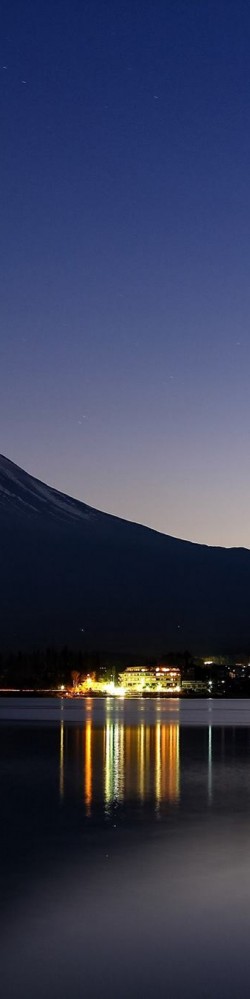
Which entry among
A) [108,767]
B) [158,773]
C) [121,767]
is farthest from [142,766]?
[158,773]

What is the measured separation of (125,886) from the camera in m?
16.0

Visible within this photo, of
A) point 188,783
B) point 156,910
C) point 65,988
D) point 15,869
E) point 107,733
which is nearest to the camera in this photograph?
point 65,988

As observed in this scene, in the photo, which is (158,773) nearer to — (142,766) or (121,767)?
(121,767)

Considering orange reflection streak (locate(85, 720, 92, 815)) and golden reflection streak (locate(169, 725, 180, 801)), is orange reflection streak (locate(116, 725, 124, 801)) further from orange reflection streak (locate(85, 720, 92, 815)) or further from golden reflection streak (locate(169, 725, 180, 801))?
golden reflection streak (locate(169, 725, 180, 801))

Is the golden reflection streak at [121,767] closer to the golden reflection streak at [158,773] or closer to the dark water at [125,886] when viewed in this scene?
the dark water at [125,886]

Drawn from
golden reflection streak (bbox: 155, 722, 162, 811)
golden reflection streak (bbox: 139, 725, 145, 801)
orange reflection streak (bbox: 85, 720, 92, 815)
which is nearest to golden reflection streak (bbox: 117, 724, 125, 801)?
golden reflection streak (bbox: 139, 725, 145, 801)

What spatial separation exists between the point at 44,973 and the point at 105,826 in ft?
34.2

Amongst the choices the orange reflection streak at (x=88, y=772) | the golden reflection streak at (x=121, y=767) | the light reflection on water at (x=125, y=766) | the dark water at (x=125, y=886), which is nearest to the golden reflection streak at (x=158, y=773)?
the light reflection on water at (x=125, y=766)

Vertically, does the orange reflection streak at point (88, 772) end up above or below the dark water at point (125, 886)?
below

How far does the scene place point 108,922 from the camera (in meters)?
13.8

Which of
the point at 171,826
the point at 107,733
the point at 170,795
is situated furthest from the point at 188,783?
the point at 107,733

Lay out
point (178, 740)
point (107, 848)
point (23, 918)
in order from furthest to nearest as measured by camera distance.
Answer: point (178, 740) → point (107, 848) → point (23, 918)

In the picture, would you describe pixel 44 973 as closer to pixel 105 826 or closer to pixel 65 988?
pixel 65 988

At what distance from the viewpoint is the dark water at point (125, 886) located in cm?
1159
